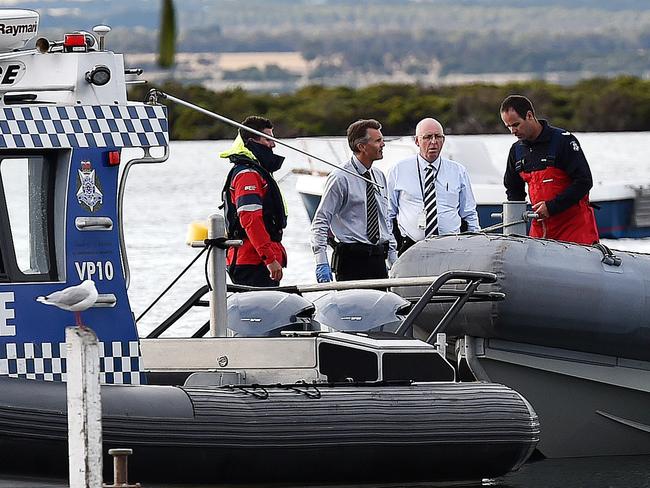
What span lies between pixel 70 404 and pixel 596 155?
126ft

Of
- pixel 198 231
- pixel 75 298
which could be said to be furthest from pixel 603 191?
pixel 75 298

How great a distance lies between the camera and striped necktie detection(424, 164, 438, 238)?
866cm

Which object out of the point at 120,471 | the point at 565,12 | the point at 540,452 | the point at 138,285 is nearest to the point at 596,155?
the point at 138,285

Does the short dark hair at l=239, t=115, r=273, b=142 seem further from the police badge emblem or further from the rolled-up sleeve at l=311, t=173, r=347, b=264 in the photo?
the police badge emblem

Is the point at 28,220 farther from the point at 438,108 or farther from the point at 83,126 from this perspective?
the point at 438,108

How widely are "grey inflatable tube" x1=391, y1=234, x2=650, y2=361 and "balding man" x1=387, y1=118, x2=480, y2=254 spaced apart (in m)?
0.98

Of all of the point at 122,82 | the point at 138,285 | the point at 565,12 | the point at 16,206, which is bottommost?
the point at 138,285

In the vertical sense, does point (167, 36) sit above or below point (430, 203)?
above

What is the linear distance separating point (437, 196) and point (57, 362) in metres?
3.18

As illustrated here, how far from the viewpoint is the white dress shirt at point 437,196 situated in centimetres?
868

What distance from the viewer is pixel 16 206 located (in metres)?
6.17

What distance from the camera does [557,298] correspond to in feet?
24.5

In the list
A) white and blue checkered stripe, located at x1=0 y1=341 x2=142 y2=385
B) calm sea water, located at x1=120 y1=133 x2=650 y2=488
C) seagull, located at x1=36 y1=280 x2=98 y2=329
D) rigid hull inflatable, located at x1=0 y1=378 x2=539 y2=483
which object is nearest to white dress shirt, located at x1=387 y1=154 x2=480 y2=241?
calm sea water, located at x1=120 y1=133 x2=650 y2=488

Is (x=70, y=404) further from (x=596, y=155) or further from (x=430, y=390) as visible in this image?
(x=596, y=155)
